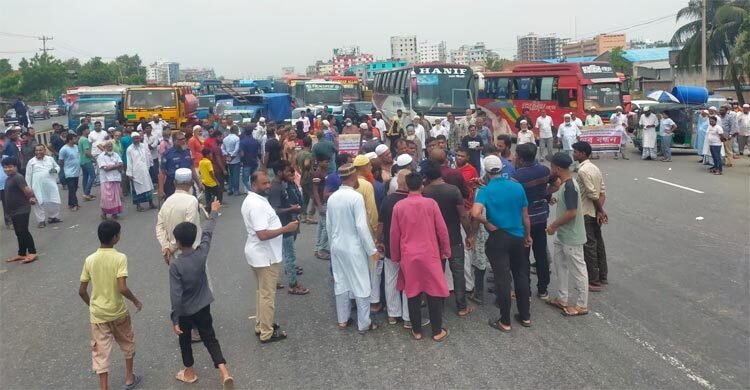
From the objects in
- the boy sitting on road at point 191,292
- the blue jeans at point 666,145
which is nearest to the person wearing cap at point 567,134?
the blue jeans at point 666,145

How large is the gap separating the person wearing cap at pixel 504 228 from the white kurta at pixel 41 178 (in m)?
8.67

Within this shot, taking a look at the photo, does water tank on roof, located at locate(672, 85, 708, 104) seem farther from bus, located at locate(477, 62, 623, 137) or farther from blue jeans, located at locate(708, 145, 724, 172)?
blue jeans, located at locate(708, 145, 724, 172)

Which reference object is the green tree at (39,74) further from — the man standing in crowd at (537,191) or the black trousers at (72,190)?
the man standing in crowd at (537,191)

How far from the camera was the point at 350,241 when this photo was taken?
595 cm

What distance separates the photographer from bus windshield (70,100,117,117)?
23.8 meters

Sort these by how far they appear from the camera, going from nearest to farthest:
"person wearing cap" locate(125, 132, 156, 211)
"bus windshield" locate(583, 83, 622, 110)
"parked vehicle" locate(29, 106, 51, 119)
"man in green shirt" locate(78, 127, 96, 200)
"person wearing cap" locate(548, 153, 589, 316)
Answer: "person wearing cap" locate(548, 153, 589, 316)
"person wearing cap" locate(125, 132, 156, 211)
"man in green shirt" locate(78, 127, 96, 200)
"bus windshield" locate(583, 83, 622, 110)
"parked vehicle" locate(29, 106, 51, 119)

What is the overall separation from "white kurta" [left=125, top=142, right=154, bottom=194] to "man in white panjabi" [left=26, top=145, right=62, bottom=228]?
57.5 inches

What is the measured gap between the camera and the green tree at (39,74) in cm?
6612

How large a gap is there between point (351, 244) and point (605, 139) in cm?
1463

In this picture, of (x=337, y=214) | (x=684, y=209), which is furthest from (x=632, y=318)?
(x=684, y=209)

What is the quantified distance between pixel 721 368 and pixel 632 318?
1171 millimetres

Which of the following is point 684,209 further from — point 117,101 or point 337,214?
point 117,101

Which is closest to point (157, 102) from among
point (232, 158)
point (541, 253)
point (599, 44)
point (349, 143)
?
point (232, 158)

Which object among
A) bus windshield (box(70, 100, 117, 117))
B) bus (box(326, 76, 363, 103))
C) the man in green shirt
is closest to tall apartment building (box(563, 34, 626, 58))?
bus (box(326, 76, 363, 103))
